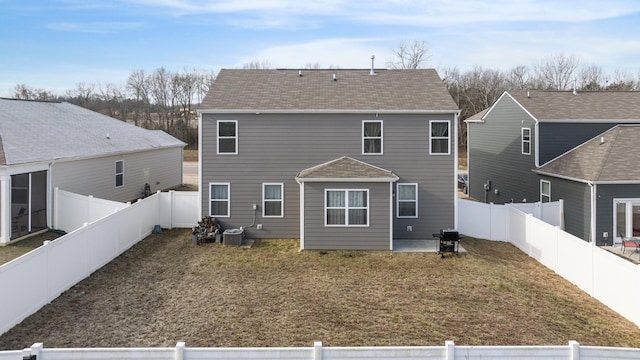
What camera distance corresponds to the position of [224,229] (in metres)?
17.0

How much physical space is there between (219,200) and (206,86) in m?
48.4

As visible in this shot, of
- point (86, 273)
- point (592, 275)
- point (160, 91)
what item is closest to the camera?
point (592, 275)

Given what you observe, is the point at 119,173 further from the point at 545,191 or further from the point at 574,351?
the point at 574,351

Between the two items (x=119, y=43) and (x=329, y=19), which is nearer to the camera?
(x=329, y=19)

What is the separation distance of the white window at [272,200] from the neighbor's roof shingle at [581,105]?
1233cm

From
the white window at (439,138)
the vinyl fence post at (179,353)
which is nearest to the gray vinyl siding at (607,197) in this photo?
the white window at (439,138)

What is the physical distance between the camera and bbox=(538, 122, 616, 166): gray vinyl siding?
20031 mm

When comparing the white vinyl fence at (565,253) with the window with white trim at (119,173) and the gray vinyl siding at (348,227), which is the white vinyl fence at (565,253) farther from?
the window with white trim at (119,173)

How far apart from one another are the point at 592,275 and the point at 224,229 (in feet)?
39.6

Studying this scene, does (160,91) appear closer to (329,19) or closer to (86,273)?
(329,19)

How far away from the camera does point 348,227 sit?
50.2 ft

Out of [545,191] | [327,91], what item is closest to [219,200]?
A: [327,91]

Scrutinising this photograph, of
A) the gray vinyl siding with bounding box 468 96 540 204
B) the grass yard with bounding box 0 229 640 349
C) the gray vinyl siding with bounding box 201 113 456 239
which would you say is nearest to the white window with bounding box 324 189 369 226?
the grass yard with bounding box 0 229 640 349

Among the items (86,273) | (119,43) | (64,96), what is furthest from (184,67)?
(86,273)
